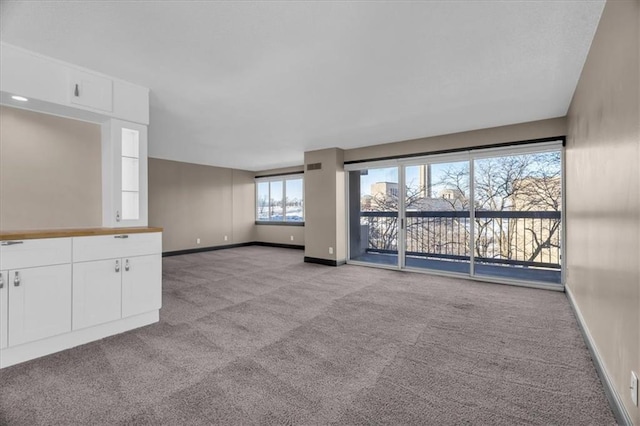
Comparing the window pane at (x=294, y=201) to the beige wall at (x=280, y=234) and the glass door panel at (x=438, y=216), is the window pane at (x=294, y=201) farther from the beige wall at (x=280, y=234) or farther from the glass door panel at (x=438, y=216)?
the glass door panel at (x=438, y=216)

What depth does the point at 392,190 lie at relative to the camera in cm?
577

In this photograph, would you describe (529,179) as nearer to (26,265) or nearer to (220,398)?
(220,398)

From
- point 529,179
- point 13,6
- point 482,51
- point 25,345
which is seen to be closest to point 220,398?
point 25,345

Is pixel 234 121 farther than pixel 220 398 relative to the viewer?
Yes

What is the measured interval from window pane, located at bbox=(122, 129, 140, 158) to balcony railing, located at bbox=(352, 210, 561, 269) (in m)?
4.53

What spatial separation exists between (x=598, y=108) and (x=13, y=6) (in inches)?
167

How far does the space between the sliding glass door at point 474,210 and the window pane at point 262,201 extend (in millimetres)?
3902

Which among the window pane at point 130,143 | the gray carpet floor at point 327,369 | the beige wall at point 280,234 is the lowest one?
the gray carpet floor at point 327,369

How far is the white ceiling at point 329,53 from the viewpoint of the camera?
1.91 meters

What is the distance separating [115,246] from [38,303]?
675 mm

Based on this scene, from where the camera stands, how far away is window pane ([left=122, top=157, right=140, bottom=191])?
3.04m

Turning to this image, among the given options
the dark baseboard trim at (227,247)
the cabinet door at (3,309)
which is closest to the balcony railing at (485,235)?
the dark baseboard trim at (227,247)

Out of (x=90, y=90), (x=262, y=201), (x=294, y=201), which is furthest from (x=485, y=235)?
(x=262, y=201)

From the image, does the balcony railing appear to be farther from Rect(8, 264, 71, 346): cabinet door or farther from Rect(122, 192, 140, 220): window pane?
Rect(8, 264, 71, 346): cabinet door
